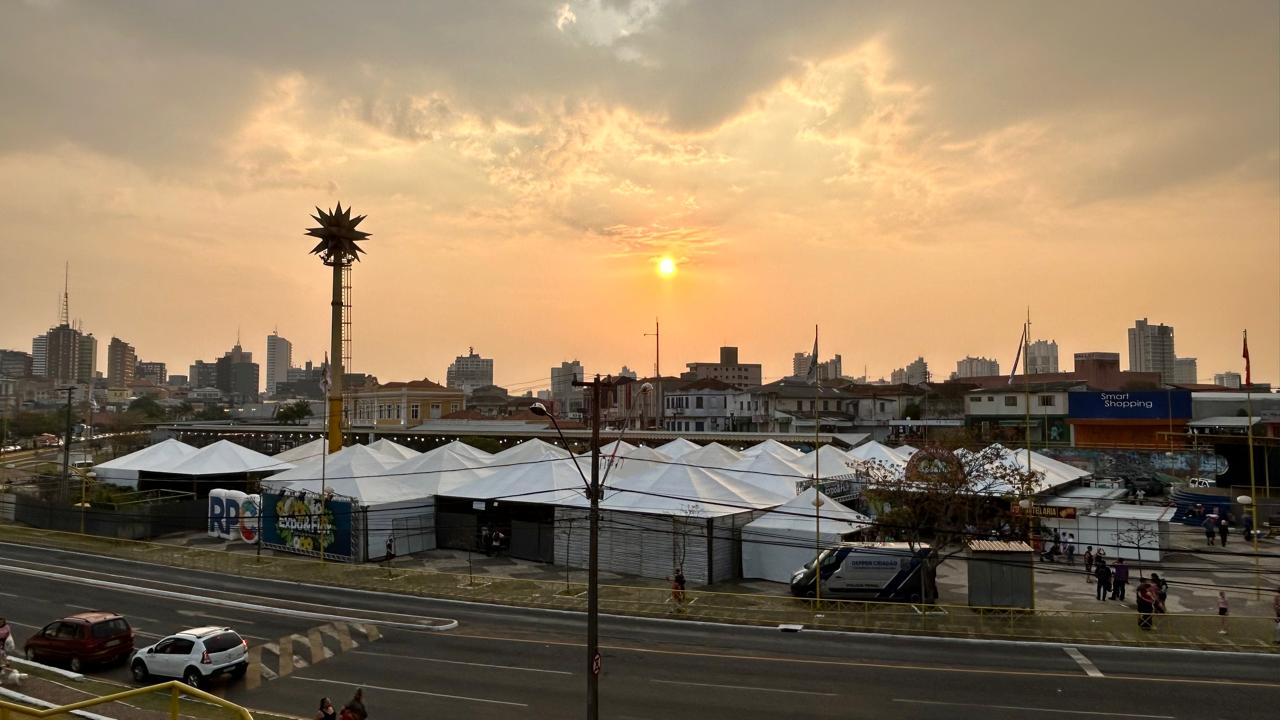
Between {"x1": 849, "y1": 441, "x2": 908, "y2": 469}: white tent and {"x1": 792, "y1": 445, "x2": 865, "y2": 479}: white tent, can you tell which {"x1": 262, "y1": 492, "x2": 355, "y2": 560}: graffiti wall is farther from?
{"x1": 849, "y1": 441, "x2": 908, "y2": 469}: white tent

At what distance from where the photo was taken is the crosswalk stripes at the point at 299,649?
901 inches

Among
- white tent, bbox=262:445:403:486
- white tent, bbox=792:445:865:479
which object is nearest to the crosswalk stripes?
white tent, bbox=262:445:403:486

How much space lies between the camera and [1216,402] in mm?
82125

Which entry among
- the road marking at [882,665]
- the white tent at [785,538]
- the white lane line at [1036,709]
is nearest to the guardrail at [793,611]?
the white tent at [785,538]

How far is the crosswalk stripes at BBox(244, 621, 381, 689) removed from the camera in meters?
22.9

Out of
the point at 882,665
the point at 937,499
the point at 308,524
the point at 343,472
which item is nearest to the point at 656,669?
the point at 882,665

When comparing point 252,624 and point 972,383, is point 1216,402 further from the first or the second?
point 252,624

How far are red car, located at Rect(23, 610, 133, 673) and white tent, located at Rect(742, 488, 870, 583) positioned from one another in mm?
23254

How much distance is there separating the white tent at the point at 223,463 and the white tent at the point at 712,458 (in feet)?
107

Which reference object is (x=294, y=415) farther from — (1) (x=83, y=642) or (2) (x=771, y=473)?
(1) (x=83, y=642)

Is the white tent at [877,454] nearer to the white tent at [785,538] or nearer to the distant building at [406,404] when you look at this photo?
the white tent at [785,538]

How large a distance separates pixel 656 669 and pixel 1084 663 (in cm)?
1326

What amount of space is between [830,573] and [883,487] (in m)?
4.22

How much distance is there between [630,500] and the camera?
128 feet
